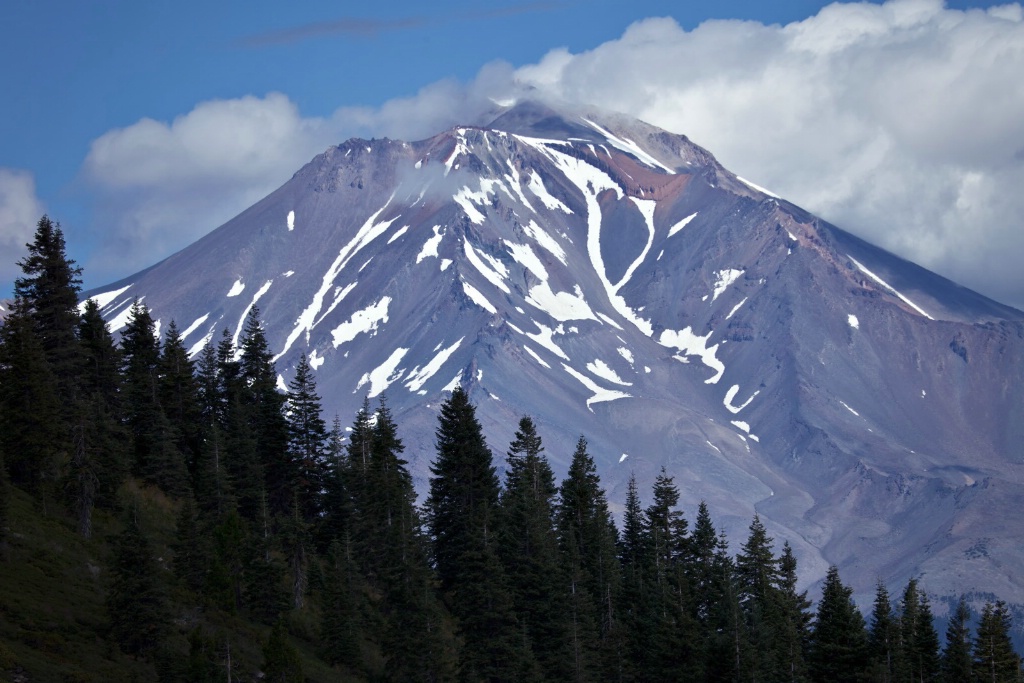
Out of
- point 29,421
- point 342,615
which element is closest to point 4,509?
point 29,421

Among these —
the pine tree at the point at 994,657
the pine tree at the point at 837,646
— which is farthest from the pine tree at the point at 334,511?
the pine tree at the point at 994,657

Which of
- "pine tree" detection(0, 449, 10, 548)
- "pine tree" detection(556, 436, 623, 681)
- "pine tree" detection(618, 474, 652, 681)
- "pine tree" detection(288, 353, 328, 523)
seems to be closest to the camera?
"pine tree" detection(0, 449, 10, 548)

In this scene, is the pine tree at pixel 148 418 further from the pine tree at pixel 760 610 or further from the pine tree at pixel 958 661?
the pine tree at pixel 958 661

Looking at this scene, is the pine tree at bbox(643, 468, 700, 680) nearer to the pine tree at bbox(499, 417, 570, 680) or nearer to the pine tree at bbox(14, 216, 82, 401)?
the pine tree at bbox(499, 417, 570, 680)

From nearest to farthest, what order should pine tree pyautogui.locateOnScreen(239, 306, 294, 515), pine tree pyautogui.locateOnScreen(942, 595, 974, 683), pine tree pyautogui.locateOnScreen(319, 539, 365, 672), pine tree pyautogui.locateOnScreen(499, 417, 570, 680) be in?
pine tree pyautogui.locateOnScreen(319, 539, 365, 672)
pine tree pyautogui.locateOnScreen(499, 417, 570, 680)
pine tree pyautogui.locateOnScreen(942, 595, 974, 683)
pine tree pyautogui.locateOnScreen(239, 306, 294, 515)

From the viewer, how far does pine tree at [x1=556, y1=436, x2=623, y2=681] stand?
252 ft

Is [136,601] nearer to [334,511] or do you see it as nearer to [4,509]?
[4,509]

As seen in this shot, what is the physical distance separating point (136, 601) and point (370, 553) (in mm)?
29435

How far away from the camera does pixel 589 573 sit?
84.0 m

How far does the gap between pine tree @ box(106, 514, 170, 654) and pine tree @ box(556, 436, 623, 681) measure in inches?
982

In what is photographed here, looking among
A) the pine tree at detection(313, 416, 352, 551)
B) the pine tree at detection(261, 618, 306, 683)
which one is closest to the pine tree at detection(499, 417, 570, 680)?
the pine tree at detection(313, 416, 352, 551)

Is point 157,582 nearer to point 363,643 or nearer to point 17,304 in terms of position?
point 363,643

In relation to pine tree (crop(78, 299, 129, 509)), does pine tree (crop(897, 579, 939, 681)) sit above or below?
below

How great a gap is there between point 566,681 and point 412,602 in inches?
420
